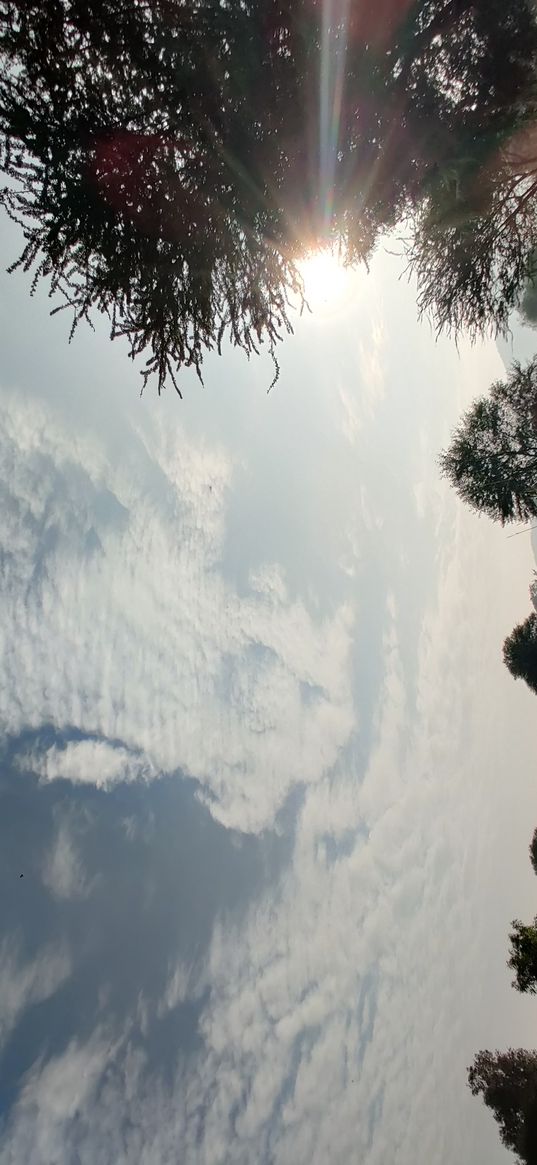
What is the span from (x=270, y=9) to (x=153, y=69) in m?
1.87

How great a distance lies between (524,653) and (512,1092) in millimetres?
Answer: 17209

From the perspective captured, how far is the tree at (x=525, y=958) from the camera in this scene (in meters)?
17.7

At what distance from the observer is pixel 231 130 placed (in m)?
8.48

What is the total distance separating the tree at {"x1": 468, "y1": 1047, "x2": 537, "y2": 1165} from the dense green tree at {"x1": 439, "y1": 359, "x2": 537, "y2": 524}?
22.0 meters

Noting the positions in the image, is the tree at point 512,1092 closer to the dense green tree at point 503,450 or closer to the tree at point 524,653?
the tree at point 524,653

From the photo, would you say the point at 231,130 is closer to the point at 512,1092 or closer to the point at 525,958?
the point at 525,958

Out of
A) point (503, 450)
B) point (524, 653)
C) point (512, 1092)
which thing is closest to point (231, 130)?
point (503, 450)

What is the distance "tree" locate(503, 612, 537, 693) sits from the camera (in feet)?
73.3

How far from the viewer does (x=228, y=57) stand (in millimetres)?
7852

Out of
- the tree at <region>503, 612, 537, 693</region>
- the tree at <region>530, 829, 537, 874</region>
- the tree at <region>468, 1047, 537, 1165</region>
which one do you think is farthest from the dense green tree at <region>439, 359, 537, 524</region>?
the tree at <region>468, 1047, 537, 1165</region>

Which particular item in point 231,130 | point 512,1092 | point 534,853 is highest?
point 231,130

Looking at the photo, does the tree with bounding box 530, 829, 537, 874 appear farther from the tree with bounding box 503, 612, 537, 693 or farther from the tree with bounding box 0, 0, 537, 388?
the tree with bounding box 0, 0, 537, 388

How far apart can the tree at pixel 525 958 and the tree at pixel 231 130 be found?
67.9 feet

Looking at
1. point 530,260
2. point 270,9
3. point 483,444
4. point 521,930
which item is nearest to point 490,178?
point 530,260
